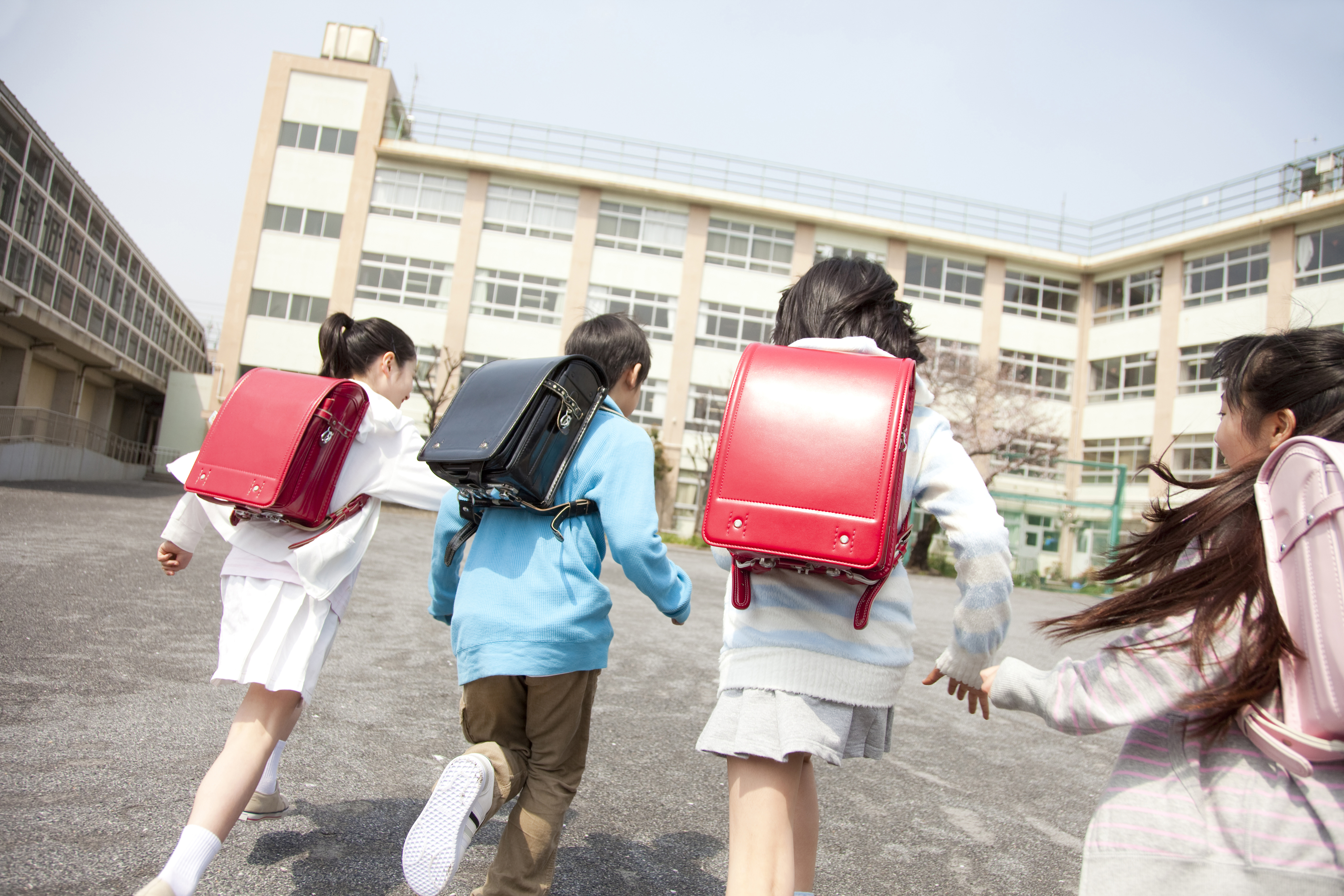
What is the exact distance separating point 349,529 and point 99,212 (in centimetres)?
2972

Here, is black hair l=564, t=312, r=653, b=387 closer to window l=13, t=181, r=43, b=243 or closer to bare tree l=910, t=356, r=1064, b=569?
window l=13, t=181, r=43, b=243

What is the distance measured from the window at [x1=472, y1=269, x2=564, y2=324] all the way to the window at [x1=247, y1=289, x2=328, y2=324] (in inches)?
202

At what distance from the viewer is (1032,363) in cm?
3181

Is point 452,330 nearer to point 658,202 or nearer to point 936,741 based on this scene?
point 658,202

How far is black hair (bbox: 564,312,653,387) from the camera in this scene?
97.6 inches

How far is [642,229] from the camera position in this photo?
30312 millimetres

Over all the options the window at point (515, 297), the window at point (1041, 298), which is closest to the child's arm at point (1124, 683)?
the window at point (515, 297)

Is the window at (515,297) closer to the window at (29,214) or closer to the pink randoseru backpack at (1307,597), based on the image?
the window at (29,214)

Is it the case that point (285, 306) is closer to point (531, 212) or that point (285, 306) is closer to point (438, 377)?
point (438, 377)

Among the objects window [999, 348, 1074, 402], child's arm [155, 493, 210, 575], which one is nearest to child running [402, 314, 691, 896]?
child's arm [155, 493, 210, 575]

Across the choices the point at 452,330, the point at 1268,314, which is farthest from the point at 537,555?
the point at 1268,314

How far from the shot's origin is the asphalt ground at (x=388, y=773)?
2424 mm

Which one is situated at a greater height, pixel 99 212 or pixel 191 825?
pixel 99 212

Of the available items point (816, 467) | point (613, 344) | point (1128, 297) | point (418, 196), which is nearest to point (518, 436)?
point (613, 344)
